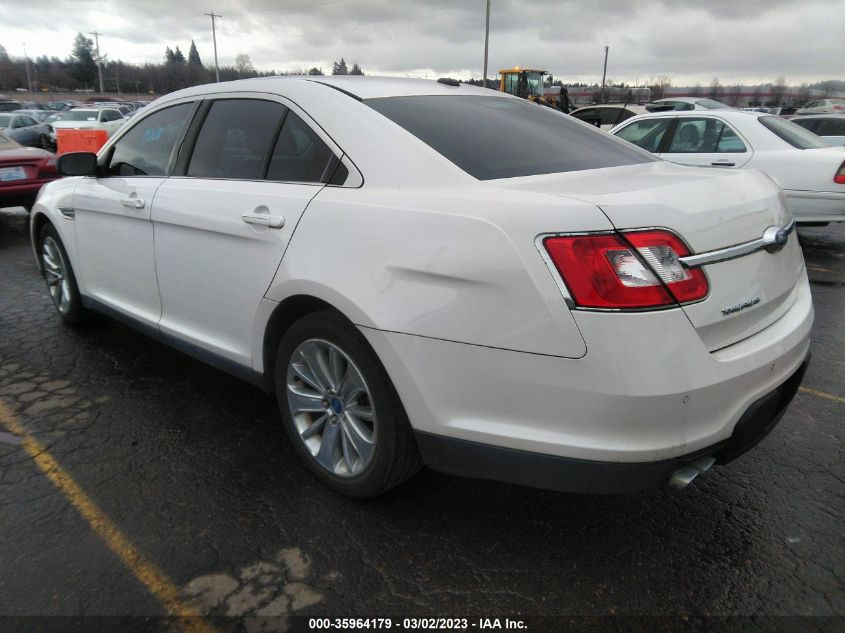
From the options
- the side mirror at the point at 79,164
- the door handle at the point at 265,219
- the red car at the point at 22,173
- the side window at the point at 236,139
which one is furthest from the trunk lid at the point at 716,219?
the red car at the point at 22,173

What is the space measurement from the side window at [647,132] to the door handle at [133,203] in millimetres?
6579

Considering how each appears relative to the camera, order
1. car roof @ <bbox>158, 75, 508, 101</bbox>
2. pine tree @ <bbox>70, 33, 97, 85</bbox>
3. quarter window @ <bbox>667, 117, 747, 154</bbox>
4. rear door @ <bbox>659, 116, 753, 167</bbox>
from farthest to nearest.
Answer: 1. pine tree @ <bbox>70, 33, 97, 85</bbox>
2. quarter window @ <bbox>667, 117, 747, 154</bbox>
3. rear door @ <bbox>659, 116, 753, 167</bbox>
4. car roof @ <bbox>158, 75, 508, 101</bbox>

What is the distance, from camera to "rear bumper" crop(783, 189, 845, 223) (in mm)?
6871

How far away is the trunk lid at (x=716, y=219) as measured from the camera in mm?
1935

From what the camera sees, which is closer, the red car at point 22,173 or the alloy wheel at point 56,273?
the alloy wheel at point 56,273

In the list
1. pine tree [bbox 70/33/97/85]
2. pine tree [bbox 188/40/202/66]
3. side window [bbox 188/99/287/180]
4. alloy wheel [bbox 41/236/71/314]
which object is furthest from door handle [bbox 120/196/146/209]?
pine tree [bbox 188/40/202/66]

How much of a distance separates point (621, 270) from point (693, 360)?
343 millimetres

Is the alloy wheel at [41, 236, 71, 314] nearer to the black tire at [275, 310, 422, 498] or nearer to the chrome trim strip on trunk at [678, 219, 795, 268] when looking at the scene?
the black tire at [275, 310, 422, 498]

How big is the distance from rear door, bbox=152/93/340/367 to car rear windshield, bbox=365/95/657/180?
404mm

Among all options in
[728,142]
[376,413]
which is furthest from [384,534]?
[728,142]

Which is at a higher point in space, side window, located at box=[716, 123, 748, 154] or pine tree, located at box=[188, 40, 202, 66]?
pine tree, located at box=[188, 40, 202, 66]

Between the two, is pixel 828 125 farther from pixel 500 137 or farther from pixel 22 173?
pixel 22 173

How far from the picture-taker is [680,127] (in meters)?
8.09

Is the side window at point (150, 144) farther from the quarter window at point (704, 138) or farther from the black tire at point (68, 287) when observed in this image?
the quarter window at point (704, 138)
